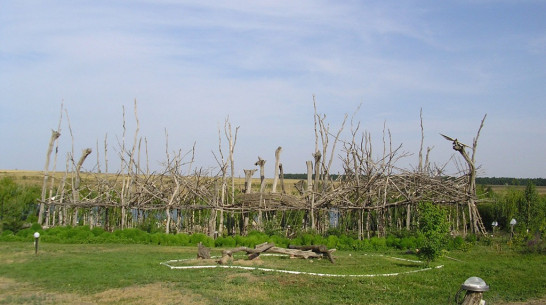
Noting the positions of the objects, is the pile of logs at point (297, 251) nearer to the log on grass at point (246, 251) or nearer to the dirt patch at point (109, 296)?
the log on grass at point (246, 251)

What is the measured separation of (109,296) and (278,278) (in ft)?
10.5

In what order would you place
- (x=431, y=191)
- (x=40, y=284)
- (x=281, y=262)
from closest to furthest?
(x=40, y=284) < (x=281, y=262) < (x=431, y=191)

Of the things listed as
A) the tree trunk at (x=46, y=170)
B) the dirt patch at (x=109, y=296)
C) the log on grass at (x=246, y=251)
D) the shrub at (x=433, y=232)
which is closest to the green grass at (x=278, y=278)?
the dirt patch at (x=109, y=296)

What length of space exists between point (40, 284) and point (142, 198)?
906cm

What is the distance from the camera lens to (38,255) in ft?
42.7

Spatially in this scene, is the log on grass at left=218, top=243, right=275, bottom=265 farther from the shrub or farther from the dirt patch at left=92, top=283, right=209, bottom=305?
the shrub

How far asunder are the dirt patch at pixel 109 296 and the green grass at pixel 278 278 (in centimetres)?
8

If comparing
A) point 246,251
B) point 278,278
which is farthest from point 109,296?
point 246,251

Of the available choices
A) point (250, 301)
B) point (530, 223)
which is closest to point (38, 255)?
→ point (250, 301)

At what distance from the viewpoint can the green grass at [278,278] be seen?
A: 29.8 feet

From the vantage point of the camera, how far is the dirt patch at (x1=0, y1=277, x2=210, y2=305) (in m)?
8.51

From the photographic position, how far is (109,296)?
8875mm

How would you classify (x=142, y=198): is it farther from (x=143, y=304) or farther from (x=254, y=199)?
(x=143, y=304)

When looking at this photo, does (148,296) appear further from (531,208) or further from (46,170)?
(531,208)
